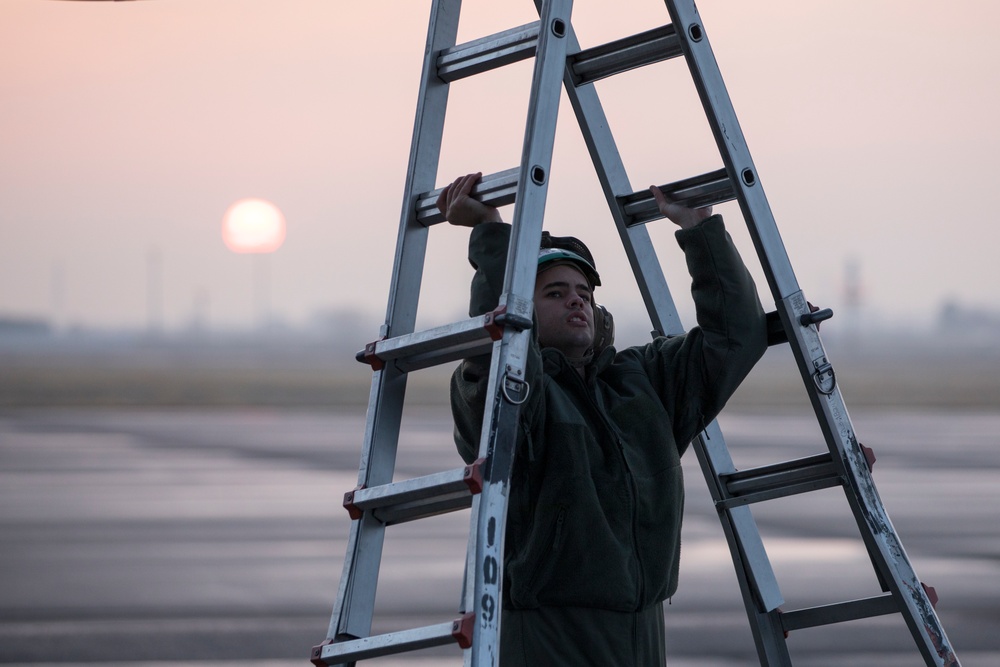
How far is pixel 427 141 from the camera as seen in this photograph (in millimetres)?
2957

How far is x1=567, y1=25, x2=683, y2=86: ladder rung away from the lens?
296 centimetres

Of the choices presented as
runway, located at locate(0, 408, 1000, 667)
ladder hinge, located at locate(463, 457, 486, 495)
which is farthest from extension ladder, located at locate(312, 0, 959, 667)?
runway, located at locate(0, 408, 1000, 667)

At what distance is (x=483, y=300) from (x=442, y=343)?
0.17 metres

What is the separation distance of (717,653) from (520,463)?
176 inches

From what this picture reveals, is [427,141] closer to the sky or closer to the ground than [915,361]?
closer to the ground

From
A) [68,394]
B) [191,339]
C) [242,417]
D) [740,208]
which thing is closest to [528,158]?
[740,208]

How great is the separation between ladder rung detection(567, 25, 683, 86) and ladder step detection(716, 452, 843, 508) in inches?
42.0

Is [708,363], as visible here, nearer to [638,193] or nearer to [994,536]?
[638,193]

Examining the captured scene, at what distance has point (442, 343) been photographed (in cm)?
262

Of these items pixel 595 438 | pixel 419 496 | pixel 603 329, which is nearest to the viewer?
pixel 419 496

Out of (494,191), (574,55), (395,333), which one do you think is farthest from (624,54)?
(395,333)

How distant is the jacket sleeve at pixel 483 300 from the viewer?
271 cm

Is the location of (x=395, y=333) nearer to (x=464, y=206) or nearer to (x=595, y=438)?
(x=464, y=206)

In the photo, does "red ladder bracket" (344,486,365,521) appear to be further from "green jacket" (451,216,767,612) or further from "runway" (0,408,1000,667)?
"runway" (0,408,1000,667)
